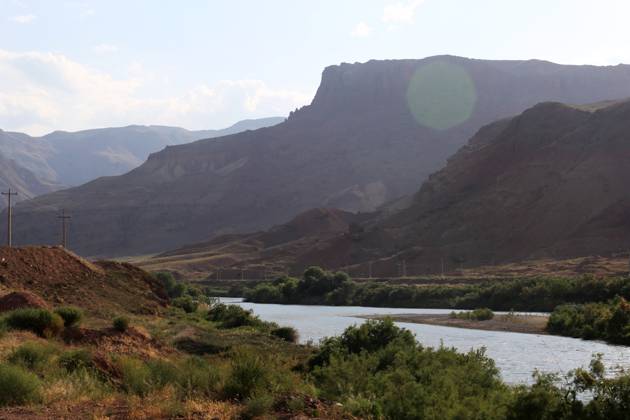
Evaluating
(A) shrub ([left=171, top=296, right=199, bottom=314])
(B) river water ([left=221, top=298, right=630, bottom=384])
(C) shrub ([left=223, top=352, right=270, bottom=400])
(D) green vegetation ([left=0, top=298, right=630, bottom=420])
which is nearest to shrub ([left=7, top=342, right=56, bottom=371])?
(D) green vegetation ([left=0, top=298, right=630, bottom=420])

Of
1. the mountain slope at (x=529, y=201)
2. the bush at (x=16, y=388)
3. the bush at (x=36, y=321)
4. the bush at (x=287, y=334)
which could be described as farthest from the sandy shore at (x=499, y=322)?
the mountain slope at (x=529, y=201)

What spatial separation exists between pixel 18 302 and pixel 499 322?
38.9 metres

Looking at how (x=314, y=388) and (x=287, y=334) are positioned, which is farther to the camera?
(x=287, y=334)

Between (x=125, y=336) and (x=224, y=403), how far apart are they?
15744mm

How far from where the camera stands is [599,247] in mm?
104125

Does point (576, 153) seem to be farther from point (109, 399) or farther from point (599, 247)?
point (109, 399)

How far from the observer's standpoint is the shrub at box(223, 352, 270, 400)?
1797 cm

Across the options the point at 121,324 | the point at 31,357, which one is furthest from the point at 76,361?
the point at 121,324

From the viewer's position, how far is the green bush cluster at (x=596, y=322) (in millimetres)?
48094

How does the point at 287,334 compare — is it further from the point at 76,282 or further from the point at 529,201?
the point at 529,201

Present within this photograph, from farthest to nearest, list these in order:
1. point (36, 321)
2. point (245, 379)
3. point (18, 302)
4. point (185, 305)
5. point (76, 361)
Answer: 1. point (185, 305)
2. point (18, 302)
3. point (36, 321)
4. point (76, 361)
5. point (245, 379)

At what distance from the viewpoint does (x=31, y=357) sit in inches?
835

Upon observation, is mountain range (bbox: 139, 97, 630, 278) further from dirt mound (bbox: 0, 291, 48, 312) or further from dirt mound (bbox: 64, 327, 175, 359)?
dirt mound (bbox: 0, 291, 48, 312)

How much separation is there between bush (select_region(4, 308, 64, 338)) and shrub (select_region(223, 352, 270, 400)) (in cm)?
1345
